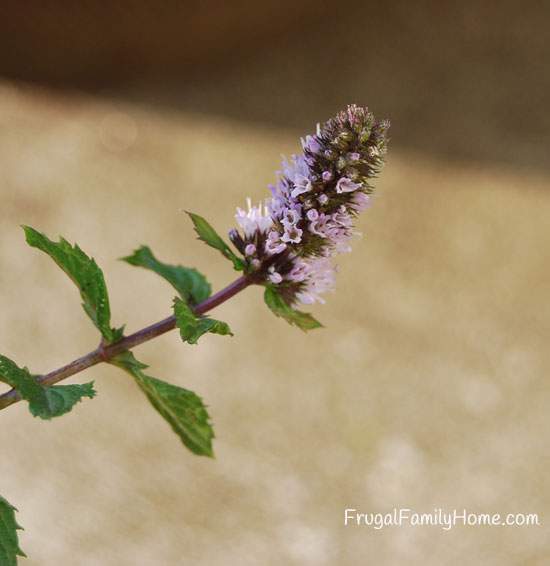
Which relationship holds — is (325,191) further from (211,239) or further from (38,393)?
(38,393)

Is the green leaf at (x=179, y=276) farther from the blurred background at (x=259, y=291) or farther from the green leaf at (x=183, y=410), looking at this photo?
the blurred background at (x=259, y=291)

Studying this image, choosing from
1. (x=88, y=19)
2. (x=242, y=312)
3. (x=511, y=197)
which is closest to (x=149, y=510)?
Result: (x=242, y=312)

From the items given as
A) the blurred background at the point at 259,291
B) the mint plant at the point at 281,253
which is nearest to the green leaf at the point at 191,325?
the mint plant at the point at 281,253

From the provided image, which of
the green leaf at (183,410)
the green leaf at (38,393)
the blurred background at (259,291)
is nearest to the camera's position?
the green leaf at (38,393)

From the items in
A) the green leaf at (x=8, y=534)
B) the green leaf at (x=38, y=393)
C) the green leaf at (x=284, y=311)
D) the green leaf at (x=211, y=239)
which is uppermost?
the green leaf at (x=211, y=239)

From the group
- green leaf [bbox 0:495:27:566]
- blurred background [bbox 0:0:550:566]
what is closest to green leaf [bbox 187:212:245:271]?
green leaf [bbox 0:495:27:566]

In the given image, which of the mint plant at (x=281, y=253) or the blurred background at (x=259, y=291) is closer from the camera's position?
the mint plant at (x=281, y=253)

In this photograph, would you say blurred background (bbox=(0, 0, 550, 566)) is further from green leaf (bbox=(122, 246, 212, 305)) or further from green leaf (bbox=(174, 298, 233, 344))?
green leaf (bbox=(174, 298, 233, 344))

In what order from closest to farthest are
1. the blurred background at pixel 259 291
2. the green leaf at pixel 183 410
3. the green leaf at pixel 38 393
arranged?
the green leaf at pixel 38 393 → the green leaf at pixel 183 410 → the blurred background at pixel 259 291
